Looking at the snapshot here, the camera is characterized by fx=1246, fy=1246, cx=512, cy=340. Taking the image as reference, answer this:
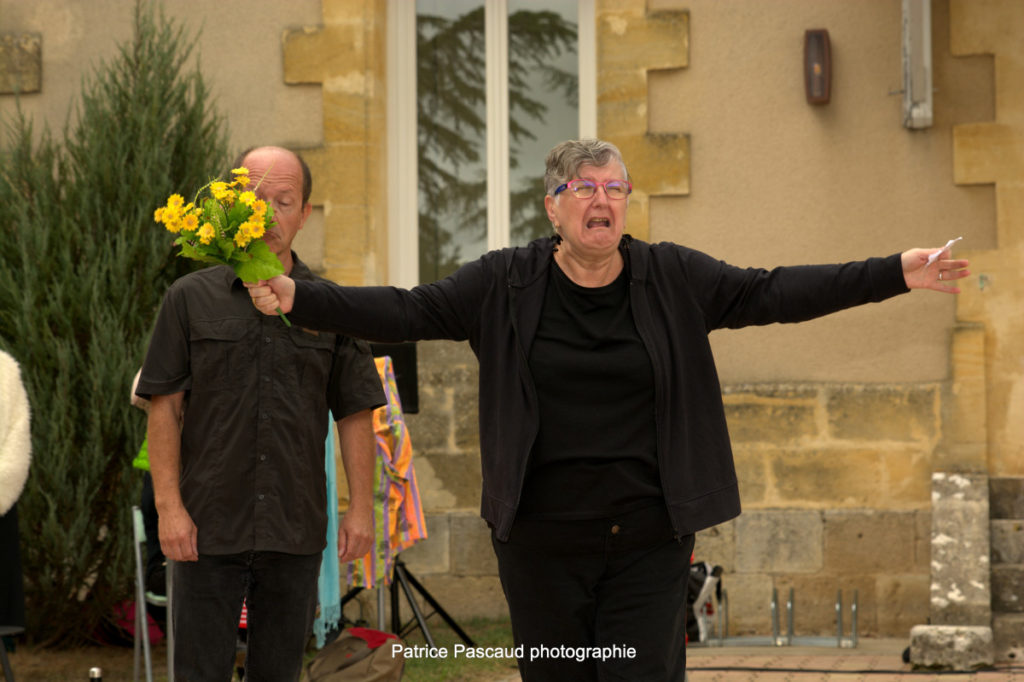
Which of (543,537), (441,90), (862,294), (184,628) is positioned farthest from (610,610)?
(441,90)

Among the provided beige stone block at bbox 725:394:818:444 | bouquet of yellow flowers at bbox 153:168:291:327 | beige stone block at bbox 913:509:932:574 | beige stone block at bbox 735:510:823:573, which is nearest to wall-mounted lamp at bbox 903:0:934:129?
beige stone block at bbox 725:394:818:444

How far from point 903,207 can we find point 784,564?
6.88 feet

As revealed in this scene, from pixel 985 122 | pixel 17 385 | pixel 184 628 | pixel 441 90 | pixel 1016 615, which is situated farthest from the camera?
pixel 441 90

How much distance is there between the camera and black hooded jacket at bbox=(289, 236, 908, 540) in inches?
113

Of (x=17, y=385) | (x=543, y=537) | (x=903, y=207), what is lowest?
(x=543, y=537)

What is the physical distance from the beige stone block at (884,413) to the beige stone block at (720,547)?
81 centimetres

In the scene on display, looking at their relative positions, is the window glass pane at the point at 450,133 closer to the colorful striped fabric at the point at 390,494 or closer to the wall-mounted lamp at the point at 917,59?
the colorful striped fabric at the point at 390,494

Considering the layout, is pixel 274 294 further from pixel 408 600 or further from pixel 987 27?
pixel 987 27

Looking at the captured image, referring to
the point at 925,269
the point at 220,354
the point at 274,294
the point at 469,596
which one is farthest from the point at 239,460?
the point at 469,596

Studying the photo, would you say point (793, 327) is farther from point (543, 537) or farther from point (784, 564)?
point (543, 537)

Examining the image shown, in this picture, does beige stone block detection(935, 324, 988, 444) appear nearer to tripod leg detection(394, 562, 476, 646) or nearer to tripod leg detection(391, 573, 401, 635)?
tripod leg detection(394, 562, 476, 646)

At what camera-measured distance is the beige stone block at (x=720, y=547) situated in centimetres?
695

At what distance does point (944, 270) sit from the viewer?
2.91m

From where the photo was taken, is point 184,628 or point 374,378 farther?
point 374,378
